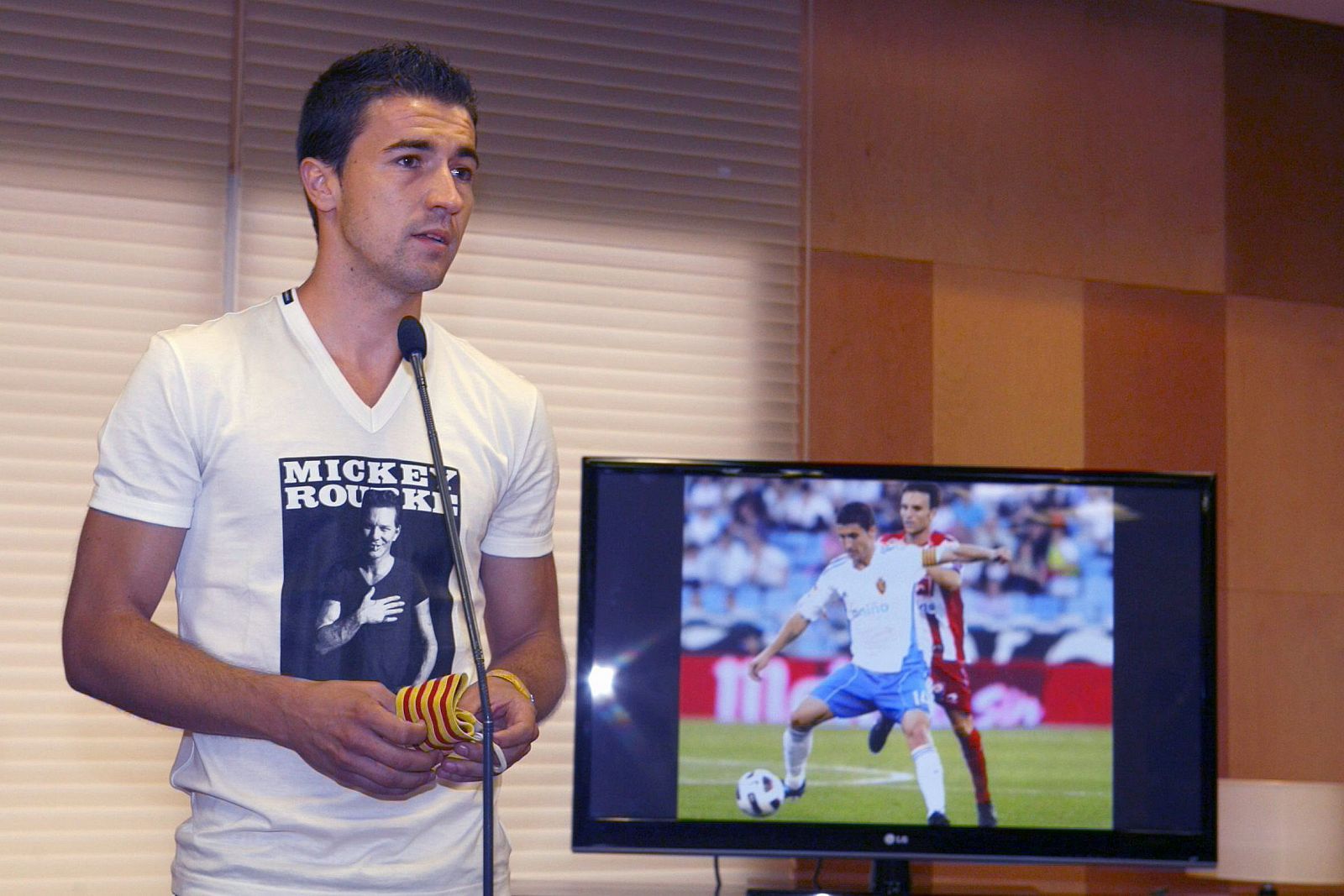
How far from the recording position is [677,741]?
9.68 feet

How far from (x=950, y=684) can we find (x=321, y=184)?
1.82 m

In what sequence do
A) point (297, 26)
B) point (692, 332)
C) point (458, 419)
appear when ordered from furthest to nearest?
1. point (692, 332)
2. point (297, 26)
3. point (458, 419)

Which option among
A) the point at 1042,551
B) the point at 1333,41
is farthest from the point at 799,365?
the point at 1333,41

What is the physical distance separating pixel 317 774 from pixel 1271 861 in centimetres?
245

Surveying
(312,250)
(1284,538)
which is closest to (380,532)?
(312,250)

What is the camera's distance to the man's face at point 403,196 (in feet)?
5.39

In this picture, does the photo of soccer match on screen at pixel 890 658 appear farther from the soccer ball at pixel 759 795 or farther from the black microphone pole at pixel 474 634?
the black microphone pole at pixel 474 634

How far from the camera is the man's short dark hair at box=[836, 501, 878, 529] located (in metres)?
3.03

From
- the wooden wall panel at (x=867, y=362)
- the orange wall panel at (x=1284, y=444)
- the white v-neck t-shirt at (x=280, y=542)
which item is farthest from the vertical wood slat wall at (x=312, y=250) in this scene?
the white v-neck t-shirt at (x=280, y=542)

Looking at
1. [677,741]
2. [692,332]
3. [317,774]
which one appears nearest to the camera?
[317,774]

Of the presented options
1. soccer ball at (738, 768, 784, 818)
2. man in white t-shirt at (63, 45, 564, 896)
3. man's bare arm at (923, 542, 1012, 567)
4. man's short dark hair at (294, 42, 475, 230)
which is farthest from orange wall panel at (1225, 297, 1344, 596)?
man's short dark hair at (294, 42, 475, 230)

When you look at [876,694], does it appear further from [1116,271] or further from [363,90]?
[363,90]

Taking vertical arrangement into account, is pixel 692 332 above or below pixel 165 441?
above

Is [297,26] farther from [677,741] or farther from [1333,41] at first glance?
[1333,41]
